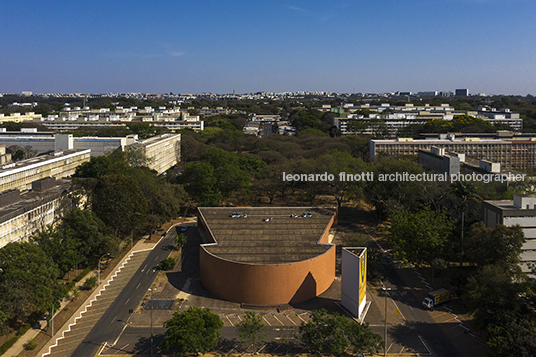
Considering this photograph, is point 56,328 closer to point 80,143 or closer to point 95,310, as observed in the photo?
point 95,310

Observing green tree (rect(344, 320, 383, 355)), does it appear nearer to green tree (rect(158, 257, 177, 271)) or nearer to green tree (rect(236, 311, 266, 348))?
green tree (rect(236, 311, 266, 348))

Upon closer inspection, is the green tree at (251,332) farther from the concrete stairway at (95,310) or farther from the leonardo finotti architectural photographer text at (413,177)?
the leonardo finotti architectural photographer text at (413,177)

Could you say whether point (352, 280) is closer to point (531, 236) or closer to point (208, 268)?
point (208, 268)

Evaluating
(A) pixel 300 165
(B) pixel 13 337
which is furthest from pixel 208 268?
(A) pixel 300 165

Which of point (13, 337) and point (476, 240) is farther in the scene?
point (476, 240)

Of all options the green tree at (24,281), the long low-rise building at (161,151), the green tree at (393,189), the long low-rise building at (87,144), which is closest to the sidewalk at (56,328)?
the green tree at (24,281)

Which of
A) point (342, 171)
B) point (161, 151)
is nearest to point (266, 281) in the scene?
point (342, 171)

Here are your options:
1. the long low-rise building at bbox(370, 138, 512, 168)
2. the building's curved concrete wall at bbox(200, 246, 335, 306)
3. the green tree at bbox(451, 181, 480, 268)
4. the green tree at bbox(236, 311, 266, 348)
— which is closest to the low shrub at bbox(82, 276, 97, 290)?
the building's curved concrete wall at bbox(200, 246, 335, 306)

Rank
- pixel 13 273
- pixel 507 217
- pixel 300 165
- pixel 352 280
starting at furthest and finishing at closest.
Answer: pixel 300 165, pixel 507 217, pixel 352 280, pixel 13 273
